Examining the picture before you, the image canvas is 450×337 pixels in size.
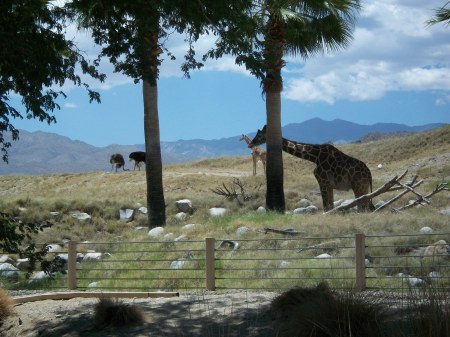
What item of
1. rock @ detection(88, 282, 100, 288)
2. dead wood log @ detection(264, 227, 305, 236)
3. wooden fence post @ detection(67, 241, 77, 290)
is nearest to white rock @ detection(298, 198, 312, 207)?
dead wood log @ detection(264, 227, 305, 236)

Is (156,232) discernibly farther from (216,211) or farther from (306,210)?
(306,210)

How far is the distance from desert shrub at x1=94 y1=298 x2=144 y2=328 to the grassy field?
192 inches

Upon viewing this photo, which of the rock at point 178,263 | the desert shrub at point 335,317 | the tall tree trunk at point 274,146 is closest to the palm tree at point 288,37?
the tall tree trunk at point 274,146

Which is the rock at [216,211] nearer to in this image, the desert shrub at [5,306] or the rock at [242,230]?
the rock at [242,230]

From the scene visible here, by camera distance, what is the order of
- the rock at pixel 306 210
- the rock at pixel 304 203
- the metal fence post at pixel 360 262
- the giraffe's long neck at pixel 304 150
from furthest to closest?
the rock at pixel 304 203 → the rock at pixel 306 210 → the giraffe's long neck at pixel 304 150 → the metal fence post at pixel 360 262

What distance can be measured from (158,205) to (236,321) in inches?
503

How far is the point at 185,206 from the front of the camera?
2642cm

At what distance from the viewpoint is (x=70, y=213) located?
26531 millimetres

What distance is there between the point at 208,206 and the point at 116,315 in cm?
1663

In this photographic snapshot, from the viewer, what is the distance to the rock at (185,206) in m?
26.3

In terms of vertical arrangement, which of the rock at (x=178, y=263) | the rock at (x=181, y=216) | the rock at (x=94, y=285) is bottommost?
the rock at (x=94, y=285)

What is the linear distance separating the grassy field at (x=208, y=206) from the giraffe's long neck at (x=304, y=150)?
1.82 m

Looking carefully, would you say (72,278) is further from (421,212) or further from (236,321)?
Result: (421,212)

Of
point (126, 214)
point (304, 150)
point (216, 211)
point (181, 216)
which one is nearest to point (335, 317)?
point (304, 150)
